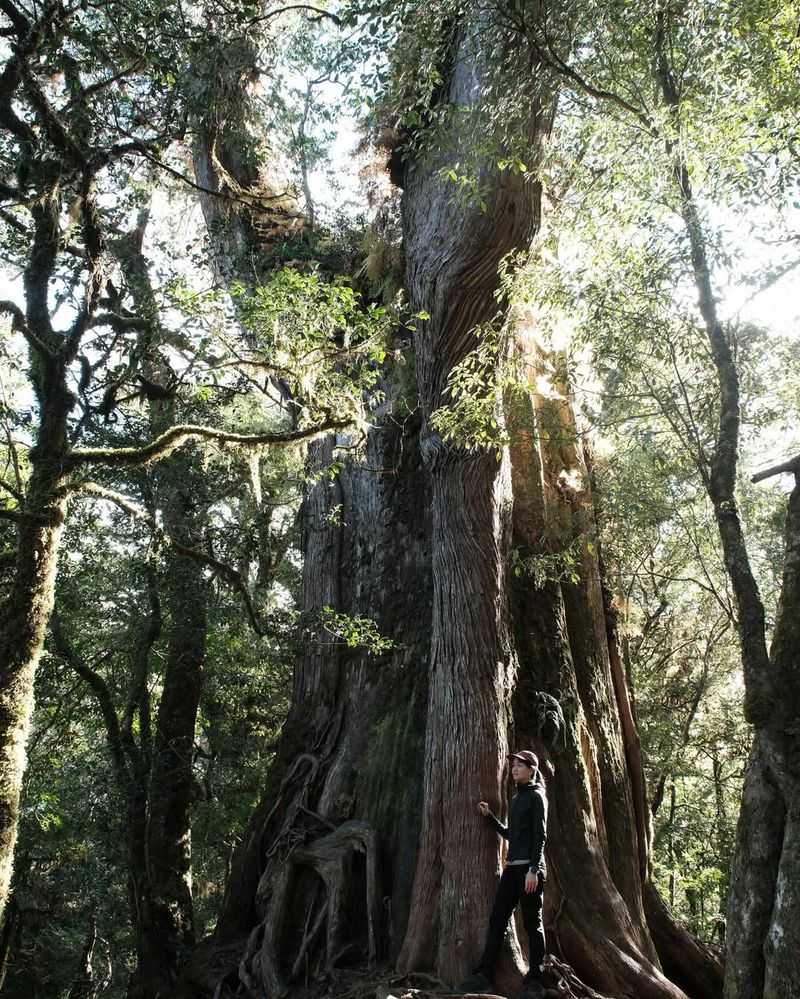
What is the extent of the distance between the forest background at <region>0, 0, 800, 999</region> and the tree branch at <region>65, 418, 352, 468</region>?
3 centimetres

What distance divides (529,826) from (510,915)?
0.64 metres

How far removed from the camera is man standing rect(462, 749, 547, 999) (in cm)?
548

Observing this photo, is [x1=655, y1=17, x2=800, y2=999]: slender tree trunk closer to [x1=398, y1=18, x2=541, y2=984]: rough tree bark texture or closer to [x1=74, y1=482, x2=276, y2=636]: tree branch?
[x1=398, y1=18, x2=541, y2=984]: rough tree bark texture

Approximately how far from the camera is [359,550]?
9.29 m

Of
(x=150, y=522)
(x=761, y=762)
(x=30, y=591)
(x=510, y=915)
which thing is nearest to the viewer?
(x=761, y=762)

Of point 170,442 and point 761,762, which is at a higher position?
point 170,442

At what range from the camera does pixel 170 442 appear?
664 cm

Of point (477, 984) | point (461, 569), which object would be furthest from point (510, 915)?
point (461, 569)

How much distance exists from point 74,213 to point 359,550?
4.60 meters

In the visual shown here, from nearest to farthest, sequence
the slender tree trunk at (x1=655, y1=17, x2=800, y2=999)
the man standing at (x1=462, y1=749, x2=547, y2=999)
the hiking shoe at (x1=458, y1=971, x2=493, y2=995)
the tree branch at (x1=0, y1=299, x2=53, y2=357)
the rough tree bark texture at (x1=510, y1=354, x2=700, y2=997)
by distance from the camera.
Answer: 1. the slender tree trunk at (x1=655, y1=17, x2=800, y2=999)
2. the hiking shoe at (x1=458, y1=971, x2=493, y2=995)
3. the man standing at (x1=462, y1=749, x2=547, y2=999)
4. the tree branch at (x1=0, y1=299, x2=53, y2=357)
5. the rough tree bark texture at (x1=510, y1=354, x2=700, y2=997)

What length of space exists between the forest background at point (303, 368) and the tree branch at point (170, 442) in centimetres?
3

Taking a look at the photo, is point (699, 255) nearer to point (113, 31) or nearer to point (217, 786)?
point (113, 31)

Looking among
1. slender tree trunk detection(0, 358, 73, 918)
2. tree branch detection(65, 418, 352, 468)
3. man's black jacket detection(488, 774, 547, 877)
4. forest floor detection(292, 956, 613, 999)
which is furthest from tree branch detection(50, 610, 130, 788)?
man's black jacket detection(488, 774, 547, 877)

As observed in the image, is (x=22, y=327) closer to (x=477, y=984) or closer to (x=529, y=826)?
(x=529, y=826)
